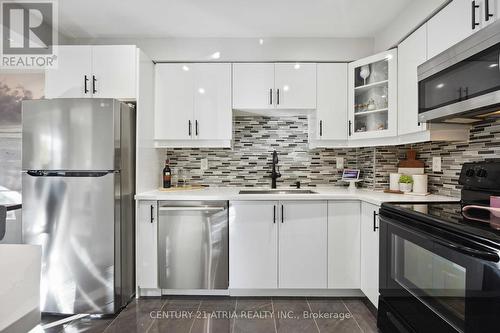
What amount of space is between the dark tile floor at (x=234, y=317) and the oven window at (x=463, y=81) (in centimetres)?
162

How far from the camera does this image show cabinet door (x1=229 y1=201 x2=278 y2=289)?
89.7 inches

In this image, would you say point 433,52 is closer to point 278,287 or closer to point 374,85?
point 374,85

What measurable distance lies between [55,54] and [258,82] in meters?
1.83

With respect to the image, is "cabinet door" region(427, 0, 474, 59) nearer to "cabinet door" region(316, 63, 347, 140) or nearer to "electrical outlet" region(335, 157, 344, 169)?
"cabinet door" region(316, 63, 347, 140)

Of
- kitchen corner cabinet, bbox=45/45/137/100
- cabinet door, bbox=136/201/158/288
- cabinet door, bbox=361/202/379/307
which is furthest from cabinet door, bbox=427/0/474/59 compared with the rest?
cabinet door, bbox=136/201/158/288

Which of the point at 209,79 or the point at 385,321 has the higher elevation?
the point at 209,79

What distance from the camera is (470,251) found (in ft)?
3.31

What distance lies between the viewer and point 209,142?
2.63 m

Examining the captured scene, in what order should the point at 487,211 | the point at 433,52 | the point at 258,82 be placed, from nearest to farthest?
1. the point at 487,211
2. the point at 433,52
3. the point at 258,82

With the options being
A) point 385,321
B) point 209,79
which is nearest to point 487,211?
point 385,321

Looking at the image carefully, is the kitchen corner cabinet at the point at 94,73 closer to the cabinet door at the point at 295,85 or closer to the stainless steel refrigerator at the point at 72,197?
the stainless steel refrigerator at the point at 72,197

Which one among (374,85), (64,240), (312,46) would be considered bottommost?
(64,240)

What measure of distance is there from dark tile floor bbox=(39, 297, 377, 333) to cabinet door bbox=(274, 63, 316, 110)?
179cm

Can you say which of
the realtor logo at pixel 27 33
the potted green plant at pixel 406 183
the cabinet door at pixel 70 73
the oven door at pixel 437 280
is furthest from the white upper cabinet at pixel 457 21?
the realtor logo at pixel 27 33
